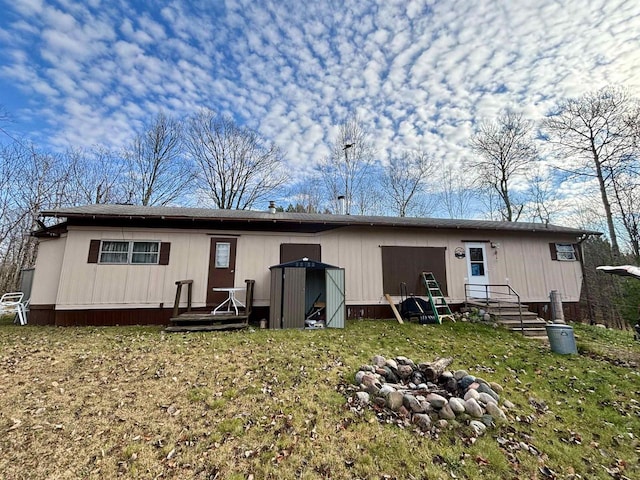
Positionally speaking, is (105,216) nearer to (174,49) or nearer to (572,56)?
(174,49)

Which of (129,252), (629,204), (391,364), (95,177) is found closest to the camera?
(391,364)

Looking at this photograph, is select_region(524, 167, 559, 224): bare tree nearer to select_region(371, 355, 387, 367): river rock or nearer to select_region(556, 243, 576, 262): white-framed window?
select_region(556, 243, 576, 262): white-framed window

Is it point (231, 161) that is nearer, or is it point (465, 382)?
point (465, 382)

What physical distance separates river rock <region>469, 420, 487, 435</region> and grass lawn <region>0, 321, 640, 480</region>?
0.07 metres

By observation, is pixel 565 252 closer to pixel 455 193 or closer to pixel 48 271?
pixel 455 193

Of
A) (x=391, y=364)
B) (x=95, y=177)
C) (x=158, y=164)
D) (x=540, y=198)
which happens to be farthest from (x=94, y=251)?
(x=540, y=198)

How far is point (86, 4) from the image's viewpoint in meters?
7.10

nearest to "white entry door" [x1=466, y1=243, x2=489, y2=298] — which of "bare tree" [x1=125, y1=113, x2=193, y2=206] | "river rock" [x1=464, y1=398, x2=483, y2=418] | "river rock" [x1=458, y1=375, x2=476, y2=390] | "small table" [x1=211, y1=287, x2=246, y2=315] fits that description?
"river rock" [x1=458, y1=375, x2=476, y2=390]

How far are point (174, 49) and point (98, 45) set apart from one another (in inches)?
87.1

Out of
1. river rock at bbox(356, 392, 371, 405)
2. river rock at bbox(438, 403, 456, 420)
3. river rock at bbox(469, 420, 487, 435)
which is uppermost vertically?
river rock at bbox(356, 392, 371, 405)

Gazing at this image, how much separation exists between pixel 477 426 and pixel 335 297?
489 cm

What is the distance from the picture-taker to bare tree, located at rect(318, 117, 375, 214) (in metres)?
18.3

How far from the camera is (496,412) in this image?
334 centimetres

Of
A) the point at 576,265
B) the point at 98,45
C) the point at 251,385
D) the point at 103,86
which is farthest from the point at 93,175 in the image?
the point at 576,265
